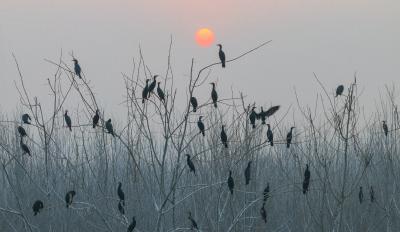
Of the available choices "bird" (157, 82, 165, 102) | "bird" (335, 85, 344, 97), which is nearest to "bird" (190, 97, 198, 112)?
"bird" (157, 82, 165, 102)

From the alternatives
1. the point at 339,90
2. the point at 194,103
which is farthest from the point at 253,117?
the point at 339,90

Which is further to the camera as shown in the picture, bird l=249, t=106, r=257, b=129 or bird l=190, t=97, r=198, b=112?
bird l=249, t=106, r=257, b=129

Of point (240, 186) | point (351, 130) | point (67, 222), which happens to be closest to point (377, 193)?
point (240, 186)

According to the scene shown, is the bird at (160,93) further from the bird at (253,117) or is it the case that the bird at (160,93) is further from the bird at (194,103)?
the bird at (253,117)

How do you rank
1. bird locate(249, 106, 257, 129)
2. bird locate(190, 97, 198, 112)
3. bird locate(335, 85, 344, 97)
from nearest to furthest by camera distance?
bird locate(190, 97, 198, 112) < bird locate(249, 106, 257, 129) < bird locate(335, 85, 344, 97)

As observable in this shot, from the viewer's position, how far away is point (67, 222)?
9.77m

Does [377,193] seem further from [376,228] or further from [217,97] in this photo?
[217,97]

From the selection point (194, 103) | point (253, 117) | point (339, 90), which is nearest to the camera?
point (194, 103)

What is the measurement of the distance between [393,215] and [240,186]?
11.0 ft

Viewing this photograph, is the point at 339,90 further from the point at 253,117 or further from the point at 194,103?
the point at 194,103

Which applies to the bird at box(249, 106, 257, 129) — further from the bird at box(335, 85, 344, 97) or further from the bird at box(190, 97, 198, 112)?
the bird at box(335, 85, 344, 97)

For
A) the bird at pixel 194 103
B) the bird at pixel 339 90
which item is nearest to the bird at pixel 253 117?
the bird at pixel 194 103

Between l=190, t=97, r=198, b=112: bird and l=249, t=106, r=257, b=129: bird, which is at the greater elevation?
l=190, t=97, r=198, b=112: bird

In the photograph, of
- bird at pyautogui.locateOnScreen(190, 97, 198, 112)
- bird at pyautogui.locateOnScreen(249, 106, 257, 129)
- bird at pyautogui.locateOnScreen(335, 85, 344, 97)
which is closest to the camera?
bird at pyautogui.locateOnScreen(190, 97, 198, 112)
